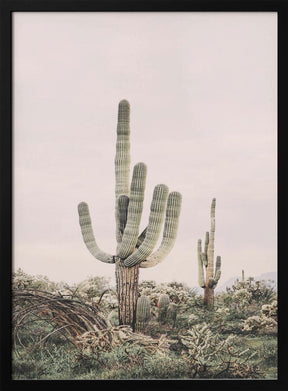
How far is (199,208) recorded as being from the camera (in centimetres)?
370

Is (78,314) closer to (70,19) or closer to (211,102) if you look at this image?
(211,102)

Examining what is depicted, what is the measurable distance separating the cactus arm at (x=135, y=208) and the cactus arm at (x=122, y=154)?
48mm

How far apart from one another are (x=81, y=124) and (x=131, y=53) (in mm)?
462

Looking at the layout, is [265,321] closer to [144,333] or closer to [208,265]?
[208,265]

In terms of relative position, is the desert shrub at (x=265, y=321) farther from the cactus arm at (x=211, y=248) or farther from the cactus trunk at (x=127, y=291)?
the cactus trunk at (x=127, y=291)

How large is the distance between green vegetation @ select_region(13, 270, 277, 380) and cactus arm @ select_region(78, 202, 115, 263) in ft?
0.39

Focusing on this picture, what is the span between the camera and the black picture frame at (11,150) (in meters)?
3.66

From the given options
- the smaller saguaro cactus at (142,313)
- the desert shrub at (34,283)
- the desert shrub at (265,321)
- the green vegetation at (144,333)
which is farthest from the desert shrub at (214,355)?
the desert shrub at (34,283)

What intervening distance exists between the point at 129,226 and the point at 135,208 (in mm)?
101

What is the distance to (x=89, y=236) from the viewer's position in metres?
3.69

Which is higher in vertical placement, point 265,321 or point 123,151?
point 123,151

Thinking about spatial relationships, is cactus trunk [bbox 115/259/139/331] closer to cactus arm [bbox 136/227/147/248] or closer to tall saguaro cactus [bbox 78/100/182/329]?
tall saguaro cactus [bbox 78/100/182/329]

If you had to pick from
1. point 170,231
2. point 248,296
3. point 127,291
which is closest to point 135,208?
point 170,231

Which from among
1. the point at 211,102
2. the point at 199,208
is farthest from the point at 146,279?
the point at 211,102
